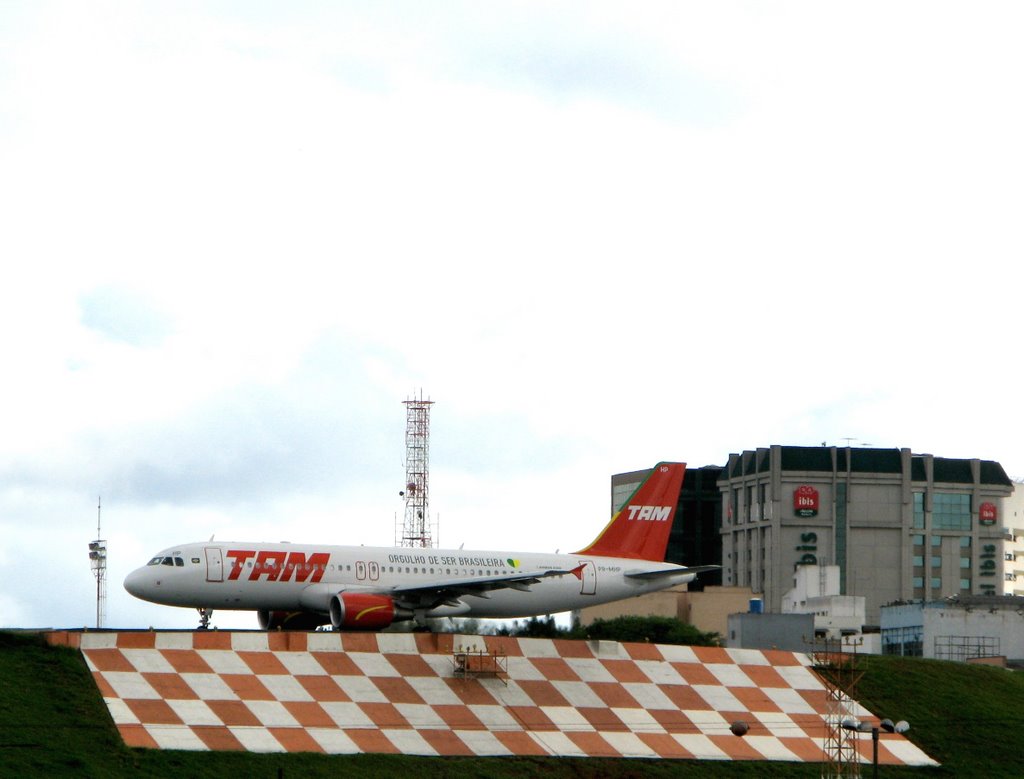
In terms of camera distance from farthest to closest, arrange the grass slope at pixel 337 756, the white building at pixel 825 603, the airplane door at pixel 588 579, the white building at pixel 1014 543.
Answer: the white building at pixel 1014 543, the white building at pixel 825 603, the airplane door at pixel 588 579, the grass slope at pixel 337 756

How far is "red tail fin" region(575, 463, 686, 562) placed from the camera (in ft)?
219

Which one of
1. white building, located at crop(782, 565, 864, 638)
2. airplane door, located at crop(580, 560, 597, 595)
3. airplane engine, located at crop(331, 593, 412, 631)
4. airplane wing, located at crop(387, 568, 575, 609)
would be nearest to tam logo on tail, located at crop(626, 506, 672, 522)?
airplane door, located at crop(580, 560, 597, 595)

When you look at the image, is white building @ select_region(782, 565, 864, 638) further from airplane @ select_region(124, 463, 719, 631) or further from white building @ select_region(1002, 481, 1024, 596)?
white building @ select_region(1002, 481, 1024, 596)

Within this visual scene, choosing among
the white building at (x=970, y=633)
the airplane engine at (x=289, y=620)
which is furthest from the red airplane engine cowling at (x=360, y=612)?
the white building at (x=970, y=633)

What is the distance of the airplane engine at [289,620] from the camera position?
5978cm

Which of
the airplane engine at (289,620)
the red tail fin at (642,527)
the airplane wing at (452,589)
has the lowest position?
the airplane engine at (289,620)

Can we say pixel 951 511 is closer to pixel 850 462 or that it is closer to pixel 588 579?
pixel 850 462

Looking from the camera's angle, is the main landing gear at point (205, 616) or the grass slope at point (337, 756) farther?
the main landing gear at point (205, 616)

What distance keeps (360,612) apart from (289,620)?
182 inches

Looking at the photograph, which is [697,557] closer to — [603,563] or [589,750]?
[603,563]

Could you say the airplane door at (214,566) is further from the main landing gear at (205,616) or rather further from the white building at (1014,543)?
the white building at (1014,543)

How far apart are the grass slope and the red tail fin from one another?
10901 millimetres

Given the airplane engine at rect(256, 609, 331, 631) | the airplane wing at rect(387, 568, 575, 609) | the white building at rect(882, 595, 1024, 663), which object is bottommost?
the white building at rect(882, 595, 1024, 663)

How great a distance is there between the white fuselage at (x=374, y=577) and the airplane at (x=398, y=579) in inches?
1.5
